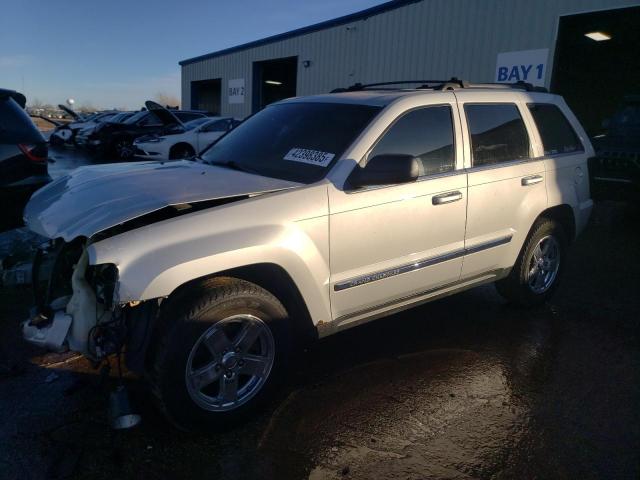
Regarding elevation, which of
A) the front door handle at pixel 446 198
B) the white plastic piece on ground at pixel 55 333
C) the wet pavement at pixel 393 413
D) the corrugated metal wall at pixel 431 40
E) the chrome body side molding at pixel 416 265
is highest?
the corrugated metal wall at pixel 431 40

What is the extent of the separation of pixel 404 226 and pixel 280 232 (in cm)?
93

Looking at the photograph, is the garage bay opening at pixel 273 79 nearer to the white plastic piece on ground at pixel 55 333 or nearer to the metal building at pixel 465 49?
the metal building at pixel 465 49

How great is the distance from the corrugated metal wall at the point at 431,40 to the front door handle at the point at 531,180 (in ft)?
26.9

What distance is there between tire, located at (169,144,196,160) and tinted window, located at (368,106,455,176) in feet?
33.1

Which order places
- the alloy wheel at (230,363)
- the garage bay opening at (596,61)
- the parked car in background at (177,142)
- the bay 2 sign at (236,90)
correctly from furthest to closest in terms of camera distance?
1. the bay 2 sign at (236,90)
2. the parked car in background at (177,142)
3. the garage bay opening at (596,61)
4. the alloy wheel at (230,363)

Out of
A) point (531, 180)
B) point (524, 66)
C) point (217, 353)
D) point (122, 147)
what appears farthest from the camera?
point (122, 147)

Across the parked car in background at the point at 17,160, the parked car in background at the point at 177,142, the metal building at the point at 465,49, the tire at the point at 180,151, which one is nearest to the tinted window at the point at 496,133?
the parked car in background at the point at 17,160

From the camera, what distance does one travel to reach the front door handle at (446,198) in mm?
3443

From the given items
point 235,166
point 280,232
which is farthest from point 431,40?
point 280,232

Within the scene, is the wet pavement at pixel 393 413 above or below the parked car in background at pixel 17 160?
below

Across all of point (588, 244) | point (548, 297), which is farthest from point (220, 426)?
point (588, 244)

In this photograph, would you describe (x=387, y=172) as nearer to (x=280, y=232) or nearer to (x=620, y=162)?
(x=280, y=232)

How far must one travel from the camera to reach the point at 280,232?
2.75 m

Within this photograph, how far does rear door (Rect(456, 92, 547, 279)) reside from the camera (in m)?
3.77
